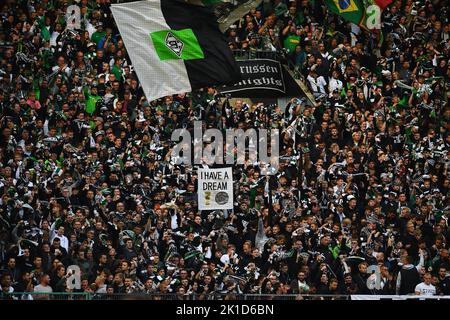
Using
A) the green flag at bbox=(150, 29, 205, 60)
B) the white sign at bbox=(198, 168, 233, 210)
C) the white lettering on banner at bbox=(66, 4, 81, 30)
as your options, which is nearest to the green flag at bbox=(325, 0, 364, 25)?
the white sign at bbox=(198, 168, 233, 210)

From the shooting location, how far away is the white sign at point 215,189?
22188 mm

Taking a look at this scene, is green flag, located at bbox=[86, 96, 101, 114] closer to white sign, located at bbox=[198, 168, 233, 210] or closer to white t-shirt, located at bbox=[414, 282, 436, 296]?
white sign, located at bbox=[198, 168, 233, 210]

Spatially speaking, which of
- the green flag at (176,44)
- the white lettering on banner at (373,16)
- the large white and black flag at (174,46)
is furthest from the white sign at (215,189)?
the white lettering on banner at (373,16)

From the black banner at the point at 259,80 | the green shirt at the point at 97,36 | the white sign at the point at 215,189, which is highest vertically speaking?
the green shirt at the point at 97,36

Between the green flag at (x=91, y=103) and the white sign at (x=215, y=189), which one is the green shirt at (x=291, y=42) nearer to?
the white sign at (x=215, y=189)

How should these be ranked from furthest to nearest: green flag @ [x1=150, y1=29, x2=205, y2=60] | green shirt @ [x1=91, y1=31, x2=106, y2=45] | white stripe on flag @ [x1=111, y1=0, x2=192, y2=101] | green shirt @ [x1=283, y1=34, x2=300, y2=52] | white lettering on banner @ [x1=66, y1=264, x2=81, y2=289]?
green shirt @ [x1=283, y1=34, x2=300, y2=52]
green shirt @ [x1=91, y1=31, x2=106, y2=45]
white lettering on banner @ [x1=66, y1=264, x2=81, y2=289]
green flag @ [x1=150, y1=29, x2=205, y2=60]
white stripe on flag @ [x1=111, y1=0, x2=192, y2=101]

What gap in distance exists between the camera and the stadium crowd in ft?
68.1

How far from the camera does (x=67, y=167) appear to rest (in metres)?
22.1

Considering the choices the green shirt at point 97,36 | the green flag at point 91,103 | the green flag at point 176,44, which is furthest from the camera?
the green shirt at point 97,36

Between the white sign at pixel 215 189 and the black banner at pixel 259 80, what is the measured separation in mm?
2173

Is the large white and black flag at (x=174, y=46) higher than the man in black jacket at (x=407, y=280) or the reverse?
higher

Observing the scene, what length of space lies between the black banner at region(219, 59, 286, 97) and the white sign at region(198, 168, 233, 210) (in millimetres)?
2173

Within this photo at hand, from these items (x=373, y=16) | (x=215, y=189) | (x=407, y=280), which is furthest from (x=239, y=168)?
(x=373, y=16)

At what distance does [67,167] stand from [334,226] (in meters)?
4.82
